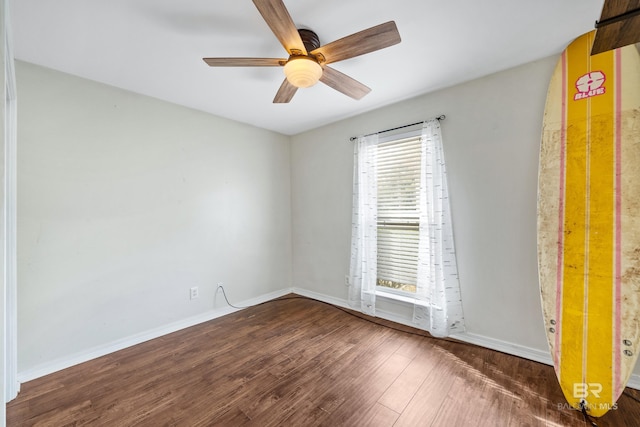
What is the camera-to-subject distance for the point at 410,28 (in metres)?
1.69

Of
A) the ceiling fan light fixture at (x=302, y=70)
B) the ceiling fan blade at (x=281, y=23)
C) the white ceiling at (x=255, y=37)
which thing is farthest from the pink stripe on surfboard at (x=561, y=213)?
the ceiling fan blade at (x=281, y=23)

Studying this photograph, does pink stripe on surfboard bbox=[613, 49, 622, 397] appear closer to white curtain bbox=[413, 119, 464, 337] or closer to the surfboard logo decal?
the surfboard logo decal

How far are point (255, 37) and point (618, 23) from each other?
1806mm

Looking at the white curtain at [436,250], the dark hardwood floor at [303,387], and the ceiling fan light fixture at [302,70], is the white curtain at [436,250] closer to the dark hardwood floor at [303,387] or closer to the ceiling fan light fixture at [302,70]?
the dark hardwood floor at [303,387]

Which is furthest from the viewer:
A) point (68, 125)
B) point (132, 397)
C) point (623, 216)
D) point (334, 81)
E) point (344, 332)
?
point (344, 332)

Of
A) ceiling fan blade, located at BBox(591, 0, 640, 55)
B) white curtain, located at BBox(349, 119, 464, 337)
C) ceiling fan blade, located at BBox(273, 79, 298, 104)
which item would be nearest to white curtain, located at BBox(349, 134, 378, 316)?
white curtain, located at BBox(349, 119, 464, 337)

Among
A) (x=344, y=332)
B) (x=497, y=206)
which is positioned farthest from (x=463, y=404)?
(x=497, y=206)

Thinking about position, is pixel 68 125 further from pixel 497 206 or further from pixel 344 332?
pixel 497 206

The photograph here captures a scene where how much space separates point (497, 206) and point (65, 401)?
3.55 meters

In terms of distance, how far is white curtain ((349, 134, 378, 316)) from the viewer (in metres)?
2.97

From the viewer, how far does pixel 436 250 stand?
243 centimetres

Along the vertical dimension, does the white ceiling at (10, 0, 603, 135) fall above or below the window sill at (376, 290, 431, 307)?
above

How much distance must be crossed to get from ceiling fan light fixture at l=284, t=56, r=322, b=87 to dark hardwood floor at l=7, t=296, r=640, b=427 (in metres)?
2.10

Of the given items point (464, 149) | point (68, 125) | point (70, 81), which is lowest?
point (464, 149)
